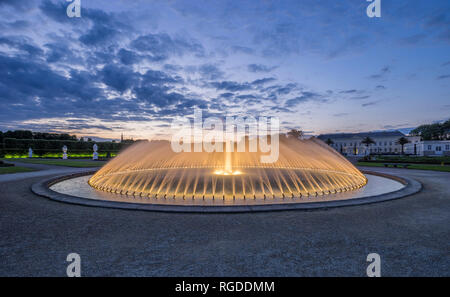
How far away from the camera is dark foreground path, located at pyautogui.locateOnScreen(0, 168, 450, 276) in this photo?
433cm

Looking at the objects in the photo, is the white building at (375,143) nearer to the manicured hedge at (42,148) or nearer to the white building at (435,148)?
the white building at (435,148)

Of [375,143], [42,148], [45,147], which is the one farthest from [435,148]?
[42,148]

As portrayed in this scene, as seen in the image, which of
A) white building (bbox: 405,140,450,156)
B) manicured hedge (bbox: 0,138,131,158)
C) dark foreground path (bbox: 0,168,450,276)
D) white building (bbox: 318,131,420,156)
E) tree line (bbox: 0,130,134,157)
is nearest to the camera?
dark foreground path (bbox: 0,168,450,276)

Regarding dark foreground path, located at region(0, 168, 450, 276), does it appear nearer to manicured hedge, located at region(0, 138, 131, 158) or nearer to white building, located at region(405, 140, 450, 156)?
manicured hedge, located at region(0, 138, 131, 158)

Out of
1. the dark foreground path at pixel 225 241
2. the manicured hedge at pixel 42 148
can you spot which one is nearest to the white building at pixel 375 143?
the manicured hedge at pixel 42 148

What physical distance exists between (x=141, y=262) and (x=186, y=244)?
1125 mm

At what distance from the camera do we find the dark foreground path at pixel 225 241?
4332 mm

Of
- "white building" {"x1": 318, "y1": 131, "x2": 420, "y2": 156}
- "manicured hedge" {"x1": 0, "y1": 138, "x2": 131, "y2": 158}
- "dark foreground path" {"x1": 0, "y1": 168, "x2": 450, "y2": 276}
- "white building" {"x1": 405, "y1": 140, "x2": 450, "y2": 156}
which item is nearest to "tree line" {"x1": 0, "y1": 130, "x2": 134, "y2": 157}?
"manicured hedge" {"x1": 0, "y1": 138, "x2": 131, "y2": 158}

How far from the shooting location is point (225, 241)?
5590mm
